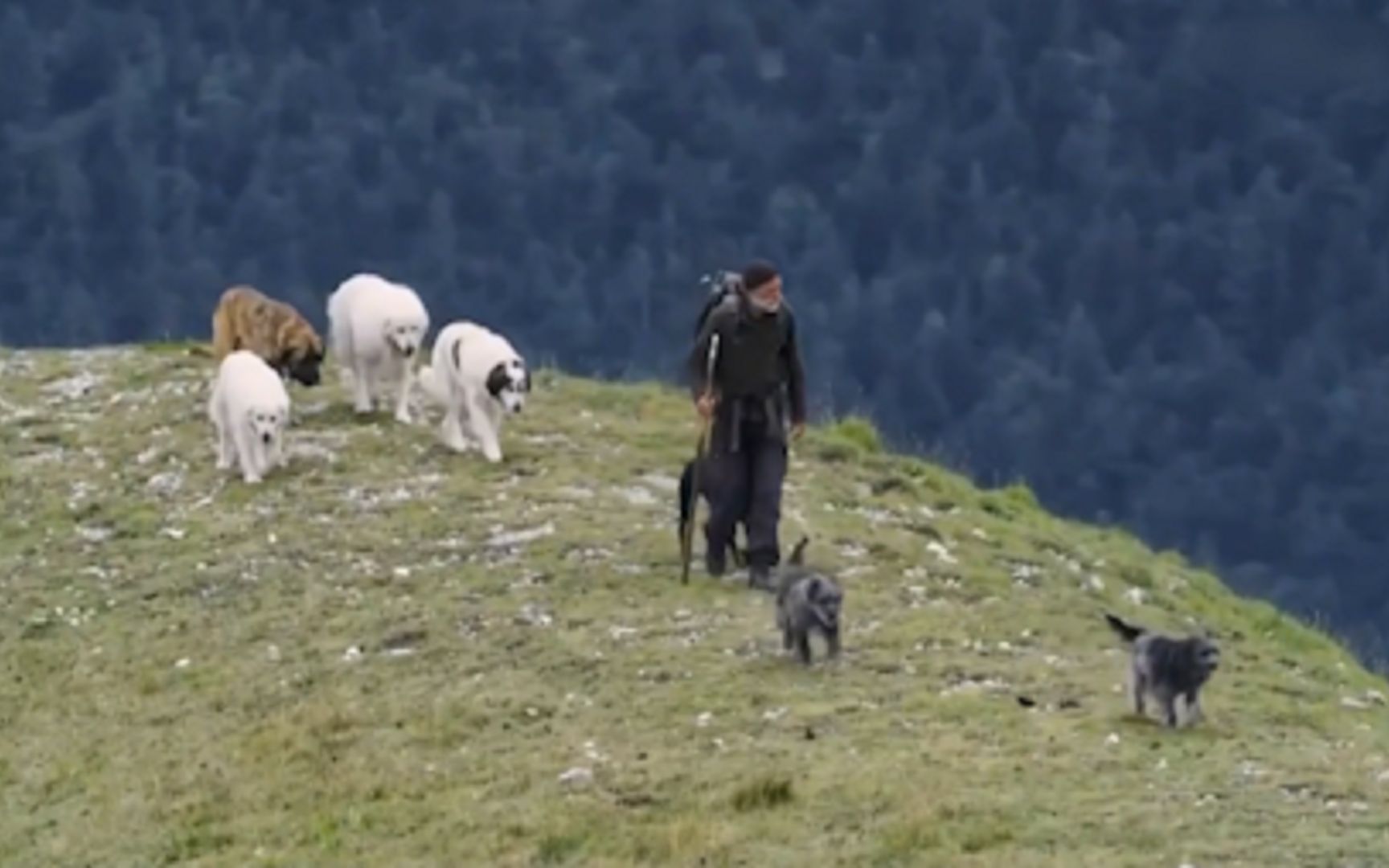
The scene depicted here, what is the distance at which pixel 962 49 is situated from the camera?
192 feet

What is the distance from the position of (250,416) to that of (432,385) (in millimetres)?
1715

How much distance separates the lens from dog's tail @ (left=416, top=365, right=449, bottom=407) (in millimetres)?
26203

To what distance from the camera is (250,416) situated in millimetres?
25172

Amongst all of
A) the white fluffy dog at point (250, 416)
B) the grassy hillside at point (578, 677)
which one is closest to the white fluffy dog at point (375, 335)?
the grassy hillside at point (578, 677)

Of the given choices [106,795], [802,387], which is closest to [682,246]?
[802,387]

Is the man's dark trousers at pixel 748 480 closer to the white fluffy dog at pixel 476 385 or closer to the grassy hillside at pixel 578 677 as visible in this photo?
the grassy hillside at pixel 578 677

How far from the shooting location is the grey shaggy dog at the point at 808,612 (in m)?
19.0

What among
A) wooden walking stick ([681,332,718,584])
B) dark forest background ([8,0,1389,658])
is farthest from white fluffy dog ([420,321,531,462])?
dark forest background ([8,0,1389,658])

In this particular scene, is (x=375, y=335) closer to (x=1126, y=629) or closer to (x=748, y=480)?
(x=748, y=480)

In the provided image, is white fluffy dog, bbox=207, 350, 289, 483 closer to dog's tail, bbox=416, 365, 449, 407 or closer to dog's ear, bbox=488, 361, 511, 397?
dog's tail, bbox=416, 365, 449, 407

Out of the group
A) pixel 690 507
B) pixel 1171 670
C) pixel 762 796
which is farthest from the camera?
pixel 690 507

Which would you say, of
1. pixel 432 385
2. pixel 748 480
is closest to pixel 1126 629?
pixel 748 480

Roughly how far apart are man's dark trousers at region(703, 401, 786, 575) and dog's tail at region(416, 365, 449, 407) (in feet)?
14.9

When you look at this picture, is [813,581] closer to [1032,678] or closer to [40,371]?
[1032,678]
